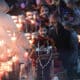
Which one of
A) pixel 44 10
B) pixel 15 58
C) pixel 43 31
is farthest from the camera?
pixel 43 31

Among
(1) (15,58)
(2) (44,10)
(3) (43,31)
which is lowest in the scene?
(1) (15,58)

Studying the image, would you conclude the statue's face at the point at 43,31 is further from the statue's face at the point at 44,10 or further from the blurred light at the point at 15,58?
the blurred light at the point at 15,58

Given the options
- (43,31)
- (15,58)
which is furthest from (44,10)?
(15,58)

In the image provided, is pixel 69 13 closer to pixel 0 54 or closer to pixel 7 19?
pixel 7 19

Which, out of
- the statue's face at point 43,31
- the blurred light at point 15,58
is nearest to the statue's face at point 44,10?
the statue's face at point 43,31

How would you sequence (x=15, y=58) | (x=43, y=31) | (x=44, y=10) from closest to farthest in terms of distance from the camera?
(x=15, y=58) < (x=44, y=10) < (x=43, y=31)

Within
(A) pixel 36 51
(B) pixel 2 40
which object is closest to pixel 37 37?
(A) pixel 36 51

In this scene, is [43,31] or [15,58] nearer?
[15,58]

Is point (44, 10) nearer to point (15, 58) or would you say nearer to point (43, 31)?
point (43, 31)

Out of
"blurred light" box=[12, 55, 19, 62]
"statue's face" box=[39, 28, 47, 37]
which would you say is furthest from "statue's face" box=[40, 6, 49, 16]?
"blurred light" box=[12, 55, 19, 62]

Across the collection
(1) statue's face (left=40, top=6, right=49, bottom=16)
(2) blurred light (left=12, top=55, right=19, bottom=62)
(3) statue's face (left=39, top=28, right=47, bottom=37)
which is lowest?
(2) blurred light (left=12, top=55, right=19, bottom=62)

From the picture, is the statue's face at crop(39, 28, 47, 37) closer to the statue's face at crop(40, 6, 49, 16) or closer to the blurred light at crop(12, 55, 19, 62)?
the statue's face at crop(40, 6, 49, 16)

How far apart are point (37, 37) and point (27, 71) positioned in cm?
61

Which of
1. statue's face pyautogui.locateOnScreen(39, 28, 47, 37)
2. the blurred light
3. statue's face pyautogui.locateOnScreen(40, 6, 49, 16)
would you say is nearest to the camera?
the blurred light
